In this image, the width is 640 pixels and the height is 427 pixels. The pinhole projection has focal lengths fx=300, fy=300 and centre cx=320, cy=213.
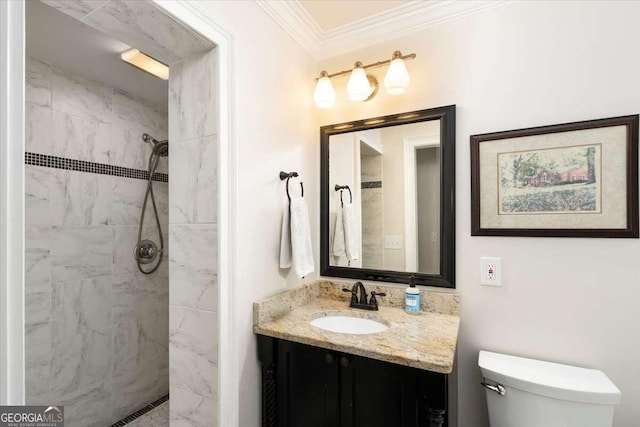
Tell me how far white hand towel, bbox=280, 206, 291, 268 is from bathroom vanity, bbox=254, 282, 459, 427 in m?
0.17

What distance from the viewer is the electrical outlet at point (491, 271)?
4.64ft

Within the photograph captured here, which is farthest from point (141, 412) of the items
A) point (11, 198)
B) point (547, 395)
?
point (547, 395)

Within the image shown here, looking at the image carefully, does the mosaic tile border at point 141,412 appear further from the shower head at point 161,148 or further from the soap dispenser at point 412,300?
the soap dispenser at point 412,300

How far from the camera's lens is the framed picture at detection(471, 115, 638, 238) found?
3.97ft

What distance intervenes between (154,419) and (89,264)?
45.3 inches

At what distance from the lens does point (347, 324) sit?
1545 millimetres

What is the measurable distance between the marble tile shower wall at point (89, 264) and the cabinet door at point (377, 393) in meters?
1.71

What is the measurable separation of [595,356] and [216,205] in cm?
167

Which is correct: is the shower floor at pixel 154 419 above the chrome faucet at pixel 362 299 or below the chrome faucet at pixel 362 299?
below

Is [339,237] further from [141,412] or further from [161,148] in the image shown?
[141,412]

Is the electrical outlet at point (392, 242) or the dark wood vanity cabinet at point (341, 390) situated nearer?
the dark wood vanity cabinet at point (341, 390)

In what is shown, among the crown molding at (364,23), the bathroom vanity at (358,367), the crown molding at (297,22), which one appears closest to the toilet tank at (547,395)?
the bathroom vanity at (358,367)

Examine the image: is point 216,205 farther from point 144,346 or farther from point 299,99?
point 144,346

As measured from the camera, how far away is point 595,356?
1237mm
